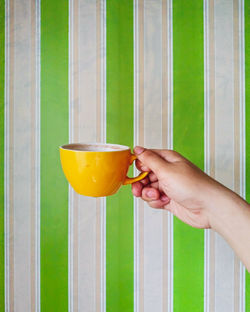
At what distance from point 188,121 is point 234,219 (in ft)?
1.41

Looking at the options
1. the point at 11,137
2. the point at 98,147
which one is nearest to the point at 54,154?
the point at 11,137

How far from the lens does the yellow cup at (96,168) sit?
23.0 inches

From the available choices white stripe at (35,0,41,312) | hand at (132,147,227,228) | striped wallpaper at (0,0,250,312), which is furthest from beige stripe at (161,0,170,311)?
white stripe at (35,0,41,312)

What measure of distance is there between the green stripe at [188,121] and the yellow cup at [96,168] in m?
0.42

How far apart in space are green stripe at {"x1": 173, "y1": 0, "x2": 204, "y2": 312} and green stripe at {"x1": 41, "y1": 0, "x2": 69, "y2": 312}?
0.43 meters

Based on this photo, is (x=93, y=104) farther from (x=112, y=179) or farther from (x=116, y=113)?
(x=112, y=179)

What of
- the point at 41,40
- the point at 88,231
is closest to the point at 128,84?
the point at 41,40

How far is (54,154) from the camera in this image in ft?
3.29

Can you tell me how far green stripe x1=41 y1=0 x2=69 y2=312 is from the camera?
987 millimetres

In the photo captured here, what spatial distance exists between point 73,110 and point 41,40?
295 millimetres

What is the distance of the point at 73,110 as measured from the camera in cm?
99

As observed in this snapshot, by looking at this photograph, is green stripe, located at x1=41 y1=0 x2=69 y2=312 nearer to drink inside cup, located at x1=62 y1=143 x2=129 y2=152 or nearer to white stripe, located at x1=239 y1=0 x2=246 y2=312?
drink inside cup, located at x1=62 y1=143 x2=129 y2=152

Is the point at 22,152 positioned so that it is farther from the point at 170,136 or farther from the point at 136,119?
the point at 170,136

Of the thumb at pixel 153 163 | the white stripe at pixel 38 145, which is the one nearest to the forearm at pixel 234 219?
the thumb at pixel 153 163
